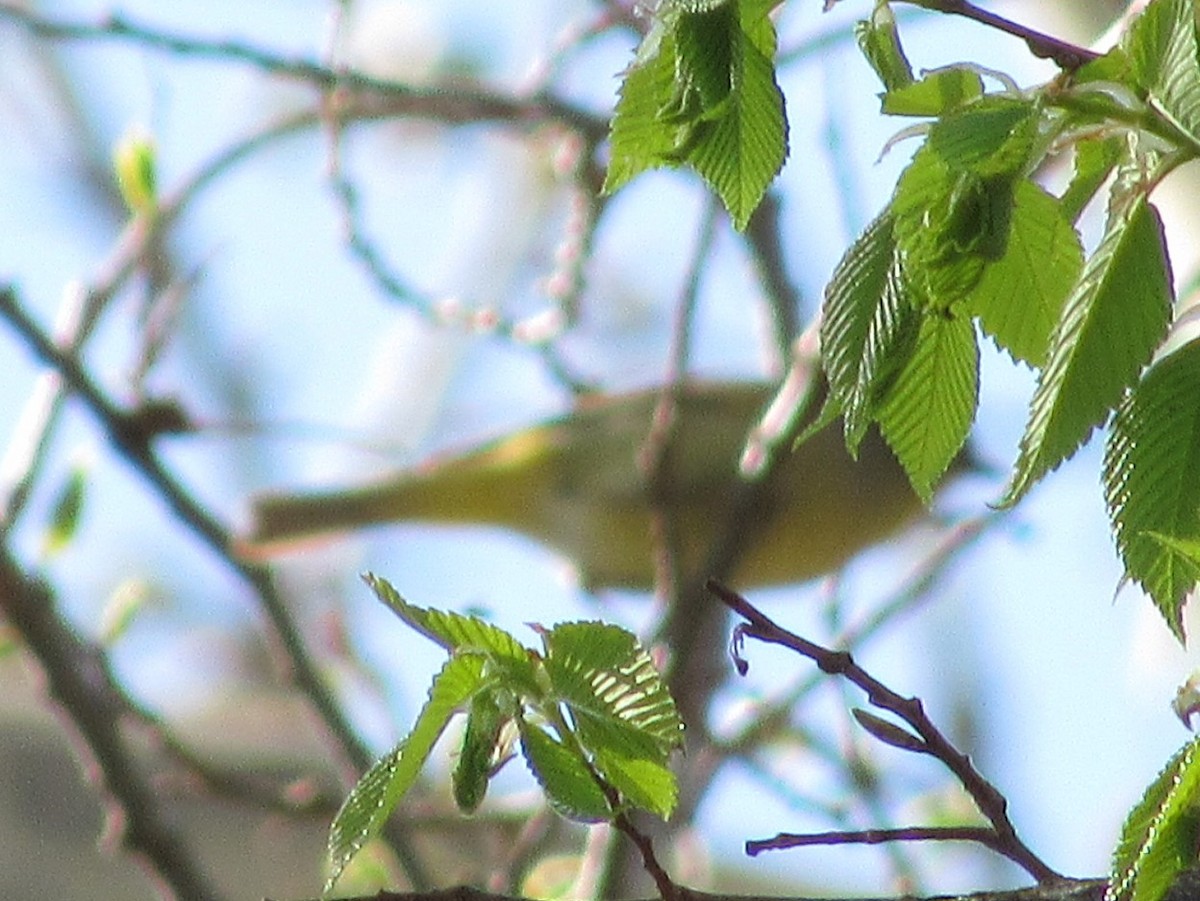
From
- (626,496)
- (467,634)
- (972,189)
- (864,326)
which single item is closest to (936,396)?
(864,326)

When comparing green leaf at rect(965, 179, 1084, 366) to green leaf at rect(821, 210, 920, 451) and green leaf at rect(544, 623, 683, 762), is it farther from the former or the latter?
green leaf at rect(544, 623, 683, 762)

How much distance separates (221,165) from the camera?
366 cm

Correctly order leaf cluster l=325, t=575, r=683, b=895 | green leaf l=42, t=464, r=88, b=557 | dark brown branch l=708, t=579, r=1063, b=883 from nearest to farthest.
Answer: leaf cluster l=325, t=575, r=683, b=895, dark brown branch l=708, t=579, r=1063, b=883, green leaf l=42, t=464, r=88, b=557

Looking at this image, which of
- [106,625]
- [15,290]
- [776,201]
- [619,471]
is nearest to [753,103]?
[15,290]

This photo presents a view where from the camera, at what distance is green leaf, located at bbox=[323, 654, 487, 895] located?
909mm

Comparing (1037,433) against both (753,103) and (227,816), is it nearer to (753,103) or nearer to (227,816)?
(753,103)

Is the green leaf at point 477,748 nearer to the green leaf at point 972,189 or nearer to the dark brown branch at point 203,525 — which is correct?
the green leaf at point 972,189

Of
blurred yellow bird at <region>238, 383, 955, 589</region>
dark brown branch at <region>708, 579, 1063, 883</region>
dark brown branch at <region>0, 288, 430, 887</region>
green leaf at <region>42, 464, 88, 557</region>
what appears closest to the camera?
dark brown branch at <region>708, 579, 1063, 883</region>

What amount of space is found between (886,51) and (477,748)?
41 centimetres

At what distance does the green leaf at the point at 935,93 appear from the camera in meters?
0.87

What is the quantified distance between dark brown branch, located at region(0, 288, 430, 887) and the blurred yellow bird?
1867 mm

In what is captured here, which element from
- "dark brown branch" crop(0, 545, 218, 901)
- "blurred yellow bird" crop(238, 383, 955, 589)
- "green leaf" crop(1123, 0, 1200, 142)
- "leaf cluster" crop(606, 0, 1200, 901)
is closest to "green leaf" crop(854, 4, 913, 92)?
"leaf cluster" crop(606, 0, 1200, 901)

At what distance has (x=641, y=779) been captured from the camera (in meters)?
0.98

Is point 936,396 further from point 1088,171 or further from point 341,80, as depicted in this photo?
point 341,80
